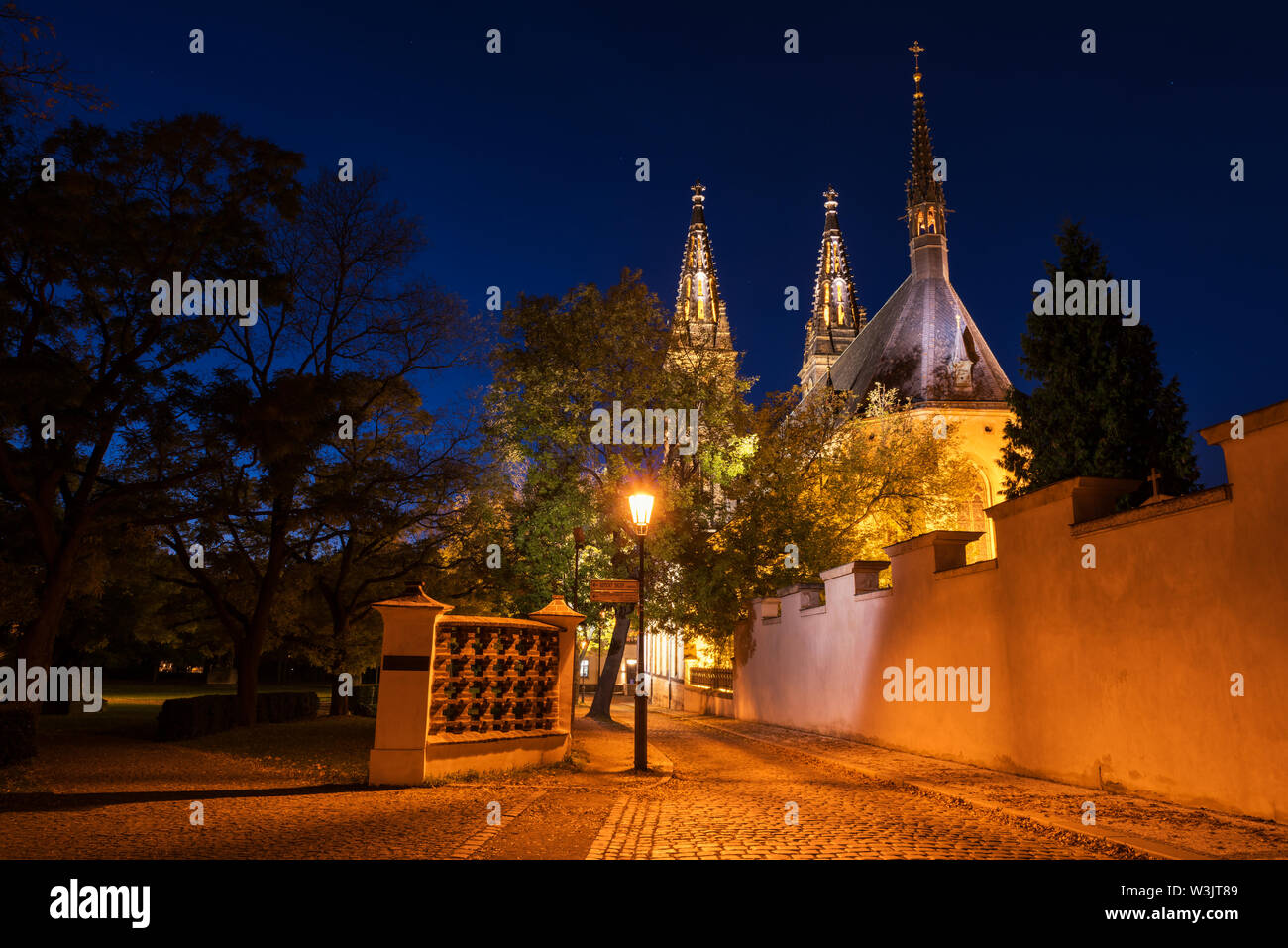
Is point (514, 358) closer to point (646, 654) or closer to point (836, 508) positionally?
point (836, 508)

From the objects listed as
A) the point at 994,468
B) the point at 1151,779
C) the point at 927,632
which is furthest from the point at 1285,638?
the point at 994,468

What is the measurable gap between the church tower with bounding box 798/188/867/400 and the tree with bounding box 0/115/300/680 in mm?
68984

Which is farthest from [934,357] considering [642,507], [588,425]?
[642,507]

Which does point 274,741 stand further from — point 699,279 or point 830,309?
point 830,309

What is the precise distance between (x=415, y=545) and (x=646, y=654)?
36.4 meters

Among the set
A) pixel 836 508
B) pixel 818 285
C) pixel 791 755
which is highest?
pixel 818 285

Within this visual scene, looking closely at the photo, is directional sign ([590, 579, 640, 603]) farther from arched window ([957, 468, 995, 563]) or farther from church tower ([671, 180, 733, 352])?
church tower ([671, 180, 733, 352])

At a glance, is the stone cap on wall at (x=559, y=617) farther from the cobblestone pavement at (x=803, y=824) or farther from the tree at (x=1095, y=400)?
the tree at (x=1095, y=400)

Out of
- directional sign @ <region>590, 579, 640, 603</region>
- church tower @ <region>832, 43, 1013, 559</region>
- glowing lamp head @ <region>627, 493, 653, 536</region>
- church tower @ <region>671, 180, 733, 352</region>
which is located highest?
church tower @ <region>671, 180, 733, 352</region>

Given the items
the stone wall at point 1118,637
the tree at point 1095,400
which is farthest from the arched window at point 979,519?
the stone wall at point 1118,637

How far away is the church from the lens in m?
43.8

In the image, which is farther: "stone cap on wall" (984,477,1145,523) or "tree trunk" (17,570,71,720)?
"tree trunk" (17,570,71,720)

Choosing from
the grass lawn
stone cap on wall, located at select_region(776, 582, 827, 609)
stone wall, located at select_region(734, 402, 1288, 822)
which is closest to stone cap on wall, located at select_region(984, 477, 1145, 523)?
stone wall, located at select_region(734, 402, 1288, 822)

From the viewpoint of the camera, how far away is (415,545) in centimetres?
2416
